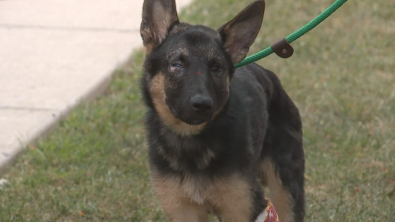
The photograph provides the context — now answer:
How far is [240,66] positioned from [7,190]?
257cm

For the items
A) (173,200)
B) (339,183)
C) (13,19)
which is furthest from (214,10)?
(173,200)

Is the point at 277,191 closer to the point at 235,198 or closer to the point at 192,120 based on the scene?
the point at 235,198

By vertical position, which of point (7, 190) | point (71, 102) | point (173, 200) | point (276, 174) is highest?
point (173, 200)

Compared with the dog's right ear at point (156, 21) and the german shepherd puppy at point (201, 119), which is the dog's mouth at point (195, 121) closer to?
the german shepherd puppy at point (201, 119)

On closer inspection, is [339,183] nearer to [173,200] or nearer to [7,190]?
[173,200]

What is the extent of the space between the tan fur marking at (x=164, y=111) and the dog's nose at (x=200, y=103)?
1.23 feet

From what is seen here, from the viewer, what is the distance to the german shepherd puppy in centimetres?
482

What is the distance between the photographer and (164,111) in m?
5.04

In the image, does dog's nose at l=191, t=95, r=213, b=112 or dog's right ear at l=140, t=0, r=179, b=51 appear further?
dog's right ear at l=140, t=0, r=179, b=51

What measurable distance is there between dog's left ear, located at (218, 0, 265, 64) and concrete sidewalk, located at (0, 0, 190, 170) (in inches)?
116

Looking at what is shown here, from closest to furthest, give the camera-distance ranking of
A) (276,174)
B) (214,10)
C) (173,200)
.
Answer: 1. (173,200)
2. (276,174)
3. (214,10)

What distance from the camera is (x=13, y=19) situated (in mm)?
11109

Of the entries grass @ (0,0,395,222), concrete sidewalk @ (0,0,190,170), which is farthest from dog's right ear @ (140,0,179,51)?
concrete sidewalk @ (0,0,190,170)

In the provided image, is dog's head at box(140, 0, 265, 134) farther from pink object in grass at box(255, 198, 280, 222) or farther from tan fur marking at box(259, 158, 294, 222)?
tan fur marking at box(259, 158, 294, 222)
